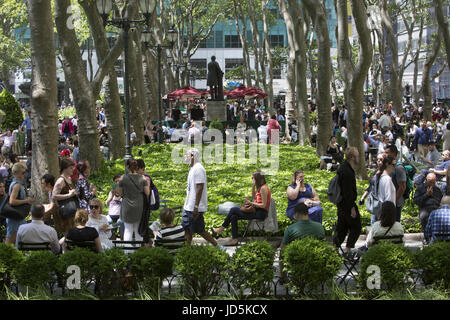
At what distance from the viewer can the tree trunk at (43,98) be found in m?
13.5

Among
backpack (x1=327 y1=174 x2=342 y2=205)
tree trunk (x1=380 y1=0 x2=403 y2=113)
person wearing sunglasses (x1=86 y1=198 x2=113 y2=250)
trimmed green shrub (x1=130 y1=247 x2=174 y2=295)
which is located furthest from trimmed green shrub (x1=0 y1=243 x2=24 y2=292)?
tree trunk (x1=380 y1=0 x2=403 y2=113)

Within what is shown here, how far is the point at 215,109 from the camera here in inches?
1390

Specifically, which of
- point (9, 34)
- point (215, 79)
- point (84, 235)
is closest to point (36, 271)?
point (84, 235)

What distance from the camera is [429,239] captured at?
33.0 ft

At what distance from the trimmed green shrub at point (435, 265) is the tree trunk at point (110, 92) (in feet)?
47.6

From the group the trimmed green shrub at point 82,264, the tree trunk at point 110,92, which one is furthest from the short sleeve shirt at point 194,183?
the tree trunk at point 110,92

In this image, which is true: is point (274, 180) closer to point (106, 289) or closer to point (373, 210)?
point (373, 210)

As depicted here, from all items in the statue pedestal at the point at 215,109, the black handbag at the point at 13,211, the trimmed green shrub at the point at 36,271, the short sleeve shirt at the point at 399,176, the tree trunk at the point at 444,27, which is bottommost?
the trimmed green shrub at the point at 36,271

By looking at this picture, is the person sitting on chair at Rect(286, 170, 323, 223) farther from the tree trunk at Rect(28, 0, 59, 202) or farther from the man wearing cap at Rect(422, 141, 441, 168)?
the man wearing cap at Rect(422, 141, 441, 168)

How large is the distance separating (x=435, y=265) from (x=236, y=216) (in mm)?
4613

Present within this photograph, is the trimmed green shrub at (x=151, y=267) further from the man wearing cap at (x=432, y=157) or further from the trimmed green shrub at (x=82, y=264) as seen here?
the man wearing cap at (x=432, y=157)

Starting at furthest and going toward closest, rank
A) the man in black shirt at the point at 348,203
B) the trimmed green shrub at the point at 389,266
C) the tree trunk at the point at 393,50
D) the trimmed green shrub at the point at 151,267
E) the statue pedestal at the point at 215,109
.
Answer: the statue pedestal at the point at 215,109
the tree trunk at the point at 393,50
the man in black shirt at the point at 348,203
the trimmed green shrub at the point at 151,267
the trimmed green shrub at the point at 389,266

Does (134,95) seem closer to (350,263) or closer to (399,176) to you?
(399,176)

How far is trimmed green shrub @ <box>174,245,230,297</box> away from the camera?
8.03m
